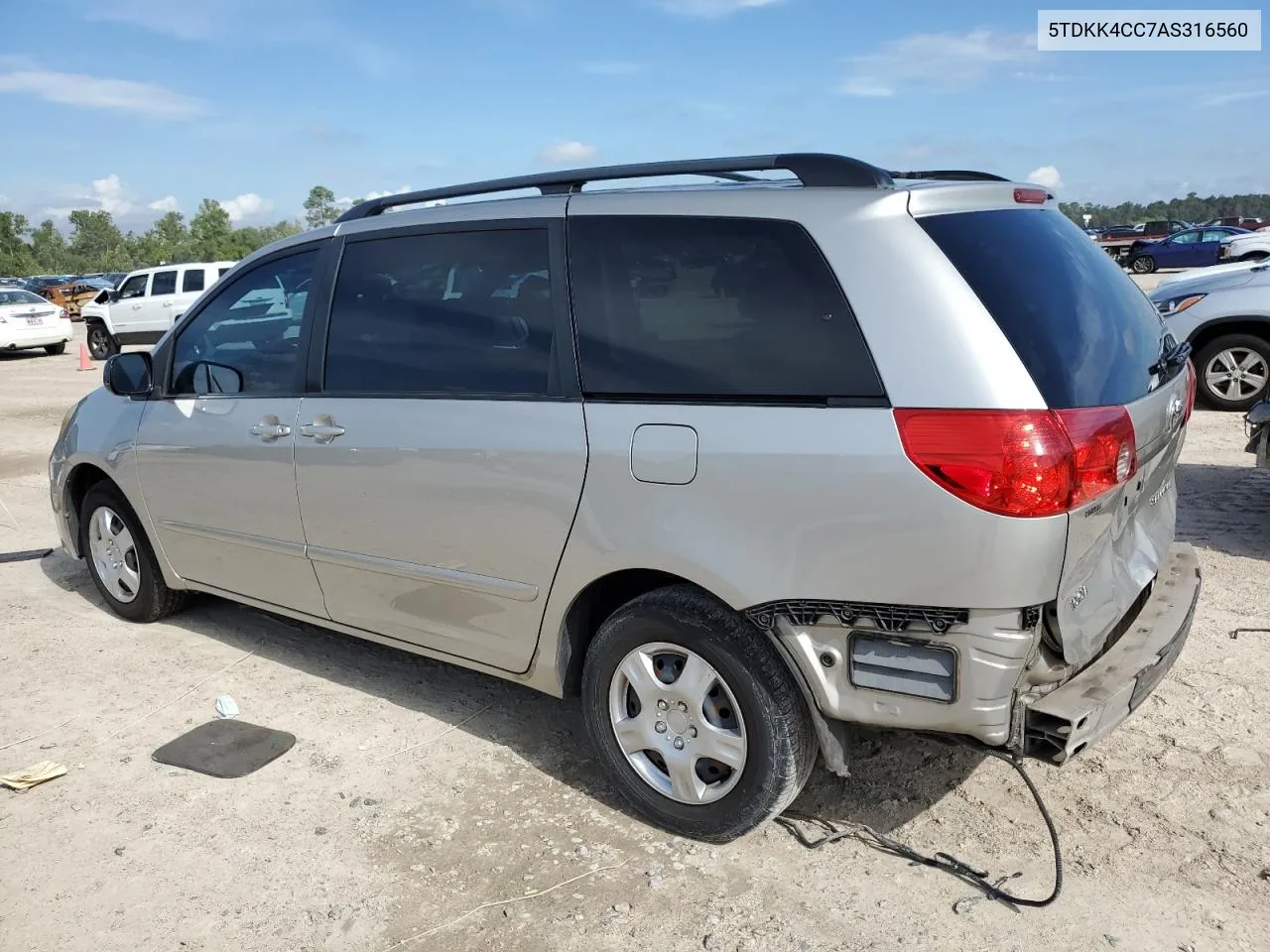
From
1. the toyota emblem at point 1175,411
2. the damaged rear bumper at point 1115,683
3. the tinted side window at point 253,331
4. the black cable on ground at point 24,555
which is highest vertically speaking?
the tinted side window at point 253,331

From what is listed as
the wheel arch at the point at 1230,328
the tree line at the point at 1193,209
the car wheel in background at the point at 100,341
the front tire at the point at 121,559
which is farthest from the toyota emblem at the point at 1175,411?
the tree line at the point at 1193,209

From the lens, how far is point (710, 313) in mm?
2957

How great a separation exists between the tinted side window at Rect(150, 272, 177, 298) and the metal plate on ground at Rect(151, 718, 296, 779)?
790 inches

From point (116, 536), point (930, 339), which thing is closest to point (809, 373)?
point (930, 339)

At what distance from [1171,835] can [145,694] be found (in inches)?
152

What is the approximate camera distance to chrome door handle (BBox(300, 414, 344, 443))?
12.5 ft

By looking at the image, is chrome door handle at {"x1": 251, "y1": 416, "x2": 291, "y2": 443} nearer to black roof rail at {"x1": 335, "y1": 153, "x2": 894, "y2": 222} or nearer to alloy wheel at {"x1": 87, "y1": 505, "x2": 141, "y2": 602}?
black roof rail at {"x1": 335, "y1": 153, "x2": 894, "y2": 222}

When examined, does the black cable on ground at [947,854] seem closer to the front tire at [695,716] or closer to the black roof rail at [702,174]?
the front tire at [695,716]

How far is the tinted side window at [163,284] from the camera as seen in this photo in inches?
863

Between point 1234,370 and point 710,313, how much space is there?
830cm

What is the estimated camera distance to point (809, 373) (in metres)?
2.77

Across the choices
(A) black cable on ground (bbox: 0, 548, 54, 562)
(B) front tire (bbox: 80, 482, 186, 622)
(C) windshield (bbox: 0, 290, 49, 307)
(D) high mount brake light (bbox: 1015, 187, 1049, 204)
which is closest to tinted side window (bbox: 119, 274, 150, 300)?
(C) windshield (bbox: 0, 290, 49, 307)

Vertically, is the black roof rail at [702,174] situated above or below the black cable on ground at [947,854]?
above

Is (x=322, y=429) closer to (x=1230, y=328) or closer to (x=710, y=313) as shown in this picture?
(x=710, y=313)
